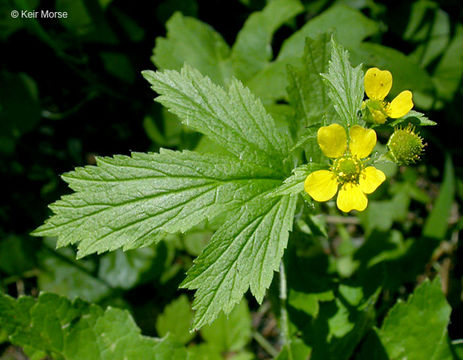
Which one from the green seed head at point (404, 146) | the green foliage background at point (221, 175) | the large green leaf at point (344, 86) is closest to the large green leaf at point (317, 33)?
the green foliage background at point (221, 175)

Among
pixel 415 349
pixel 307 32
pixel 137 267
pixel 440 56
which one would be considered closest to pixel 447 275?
pixel 415 349

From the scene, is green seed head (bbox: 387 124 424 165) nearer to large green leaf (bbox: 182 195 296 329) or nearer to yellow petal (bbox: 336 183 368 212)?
yellow petal (bbox: 336 183 368 212)

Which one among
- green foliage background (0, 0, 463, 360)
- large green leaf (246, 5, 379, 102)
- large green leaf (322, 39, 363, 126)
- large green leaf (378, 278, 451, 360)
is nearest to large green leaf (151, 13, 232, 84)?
green foliage background (0, 0, 463, 360)

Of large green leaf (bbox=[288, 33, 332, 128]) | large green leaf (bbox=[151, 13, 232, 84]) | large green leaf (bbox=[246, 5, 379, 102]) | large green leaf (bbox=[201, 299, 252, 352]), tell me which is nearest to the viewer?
large green leaf (bbox=[288, 33, 332, 128])

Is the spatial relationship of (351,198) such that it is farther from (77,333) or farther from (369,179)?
(77,333)

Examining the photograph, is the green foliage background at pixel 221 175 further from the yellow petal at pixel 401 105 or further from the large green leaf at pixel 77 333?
the yellow petal at pixel 401 105

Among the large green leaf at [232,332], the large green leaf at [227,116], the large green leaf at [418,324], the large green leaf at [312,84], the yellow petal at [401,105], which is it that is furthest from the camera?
the large green leaf at [232,332]

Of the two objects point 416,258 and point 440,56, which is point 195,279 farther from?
point 440,56
